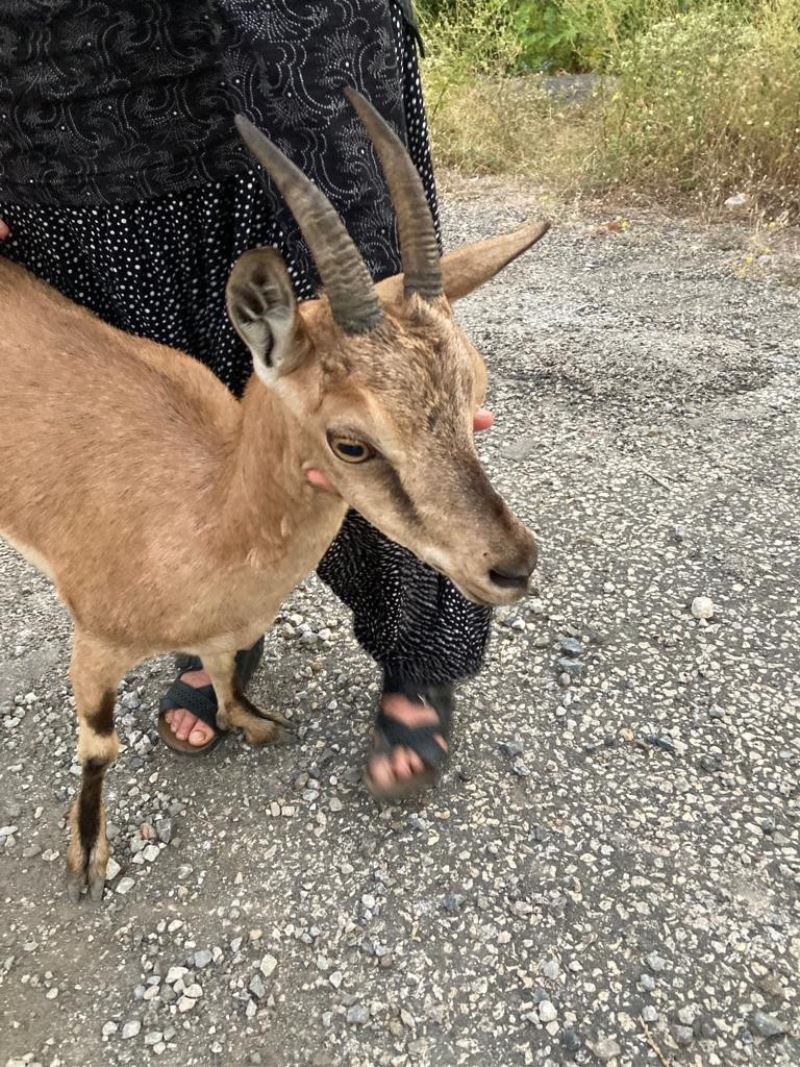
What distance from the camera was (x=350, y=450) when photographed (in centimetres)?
176

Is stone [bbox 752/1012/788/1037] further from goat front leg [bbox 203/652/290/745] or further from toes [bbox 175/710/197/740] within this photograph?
toes [bbox 175/710/197/740]

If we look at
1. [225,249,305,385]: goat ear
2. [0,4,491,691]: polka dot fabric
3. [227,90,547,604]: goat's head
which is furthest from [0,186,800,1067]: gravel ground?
[225,249,305,385]: goat ear

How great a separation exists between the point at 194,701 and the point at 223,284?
1.47 metres

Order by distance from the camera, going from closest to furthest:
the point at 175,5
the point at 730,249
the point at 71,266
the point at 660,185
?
the point at 175,5 < the point at 71,266 < the point at 730,249 < the point at 660,185

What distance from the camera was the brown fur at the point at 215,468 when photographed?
168 centimetres

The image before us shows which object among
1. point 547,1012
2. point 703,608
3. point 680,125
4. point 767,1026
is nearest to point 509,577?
point 547,1012

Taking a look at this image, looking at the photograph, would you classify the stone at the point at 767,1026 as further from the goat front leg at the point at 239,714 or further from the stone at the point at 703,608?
the goat front leg at the point at 239,714

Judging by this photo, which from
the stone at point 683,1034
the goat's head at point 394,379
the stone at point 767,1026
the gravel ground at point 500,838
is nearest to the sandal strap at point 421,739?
the gravel ground at point 500,838

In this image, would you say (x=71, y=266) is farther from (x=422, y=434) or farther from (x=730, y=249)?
(x=730, y=249)

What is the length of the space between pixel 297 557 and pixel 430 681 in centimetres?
96

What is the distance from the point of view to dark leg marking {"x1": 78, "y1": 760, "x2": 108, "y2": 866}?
2604mm

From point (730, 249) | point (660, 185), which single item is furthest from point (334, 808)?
point (660, 185)

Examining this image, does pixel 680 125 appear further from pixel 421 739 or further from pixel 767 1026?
pixel 767 1026

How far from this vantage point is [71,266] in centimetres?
253
